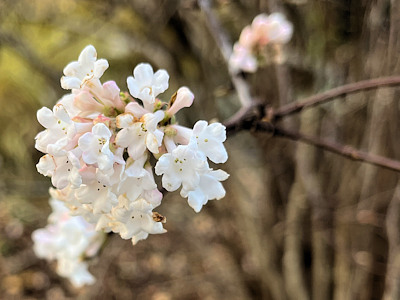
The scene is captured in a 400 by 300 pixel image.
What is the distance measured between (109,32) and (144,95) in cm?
204

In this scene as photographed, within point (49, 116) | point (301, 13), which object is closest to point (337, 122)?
point (301, 13)

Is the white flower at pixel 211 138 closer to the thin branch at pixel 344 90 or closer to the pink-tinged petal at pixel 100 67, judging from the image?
the pink-tinged petal at pixel 100 67

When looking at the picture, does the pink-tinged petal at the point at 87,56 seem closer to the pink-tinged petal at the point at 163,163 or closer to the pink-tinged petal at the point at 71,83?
the pink-tinged petal at the point at 71,83

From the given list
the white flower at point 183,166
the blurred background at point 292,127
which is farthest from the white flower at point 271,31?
the white flower at point 183,166

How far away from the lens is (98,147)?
0.53m

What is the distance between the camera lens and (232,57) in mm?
1191

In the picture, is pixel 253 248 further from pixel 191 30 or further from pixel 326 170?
pixel 191 30

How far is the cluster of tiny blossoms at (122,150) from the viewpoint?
54 cm

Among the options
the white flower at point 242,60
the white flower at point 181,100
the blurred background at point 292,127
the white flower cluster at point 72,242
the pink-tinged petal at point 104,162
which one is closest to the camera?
the pink-tinged petal at point 104,162

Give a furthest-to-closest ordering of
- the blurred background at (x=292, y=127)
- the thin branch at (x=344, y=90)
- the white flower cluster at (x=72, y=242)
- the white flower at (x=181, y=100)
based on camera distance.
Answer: the blurred background at (x=292, y=127) < the white flower cluster at (x=72, y=242) < the thin branch at (x=344, y=90) < the white flower at (x=181, y=100)

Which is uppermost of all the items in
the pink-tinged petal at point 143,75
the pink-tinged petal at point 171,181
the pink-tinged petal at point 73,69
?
the pink-tinged petal at point 73,69

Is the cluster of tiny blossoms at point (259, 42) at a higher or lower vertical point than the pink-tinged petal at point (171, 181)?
higher

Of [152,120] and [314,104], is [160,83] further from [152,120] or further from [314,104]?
[314,104]

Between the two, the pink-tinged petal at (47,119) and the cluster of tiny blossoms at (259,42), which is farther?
the cluster of tiny blossoms at (259,42)
